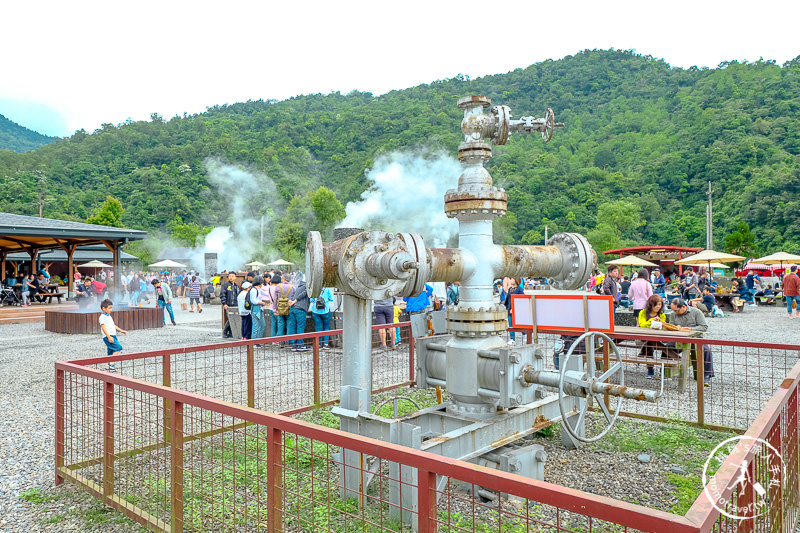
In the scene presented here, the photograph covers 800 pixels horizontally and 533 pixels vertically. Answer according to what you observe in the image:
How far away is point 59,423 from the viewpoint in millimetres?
4641

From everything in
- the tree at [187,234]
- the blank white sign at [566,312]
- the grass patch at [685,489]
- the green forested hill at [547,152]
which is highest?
the green forested hill at [547,152]

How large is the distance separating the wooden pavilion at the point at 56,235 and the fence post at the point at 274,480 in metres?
22.0

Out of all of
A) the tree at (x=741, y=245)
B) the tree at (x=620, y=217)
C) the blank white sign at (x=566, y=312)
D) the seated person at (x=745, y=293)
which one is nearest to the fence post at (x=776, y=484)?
the blank white sign at (x=566, y=312)

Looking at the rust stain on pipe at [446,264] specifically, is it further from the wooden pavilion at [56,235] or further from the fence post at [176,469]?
the wooden pavilion at [56,235]

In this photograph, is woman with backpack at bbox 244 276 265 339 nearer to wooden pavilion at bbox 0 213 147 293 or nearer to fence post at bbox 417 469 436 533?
fence post at bbox 417 469 436 533

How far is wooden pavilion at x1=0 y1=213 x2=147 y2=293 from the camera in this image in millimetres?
Result: 20766

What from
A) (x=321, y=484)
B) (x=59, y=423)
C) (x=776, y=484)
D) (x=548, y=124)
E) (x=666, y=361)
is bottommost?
(x=321, y=484)

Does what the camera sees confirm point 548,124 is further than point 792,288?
No

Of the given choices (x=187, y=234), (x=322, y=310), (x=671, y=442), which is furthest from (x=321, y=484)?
(x=187, y=234)

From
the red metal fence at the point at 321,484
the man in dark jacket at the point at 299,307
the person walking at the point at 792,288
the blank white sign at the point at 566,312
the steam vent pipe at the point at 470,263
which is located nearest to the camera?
the red metal fence at the point at 321,484

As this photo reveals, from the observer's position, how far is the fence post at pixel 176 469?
3529mm

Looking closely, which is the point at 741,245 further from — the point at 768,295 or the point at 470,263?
the point at 470,263

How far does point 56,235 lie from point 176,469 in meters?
21.7

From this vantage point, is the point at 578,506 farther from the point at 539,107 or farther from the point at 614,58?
the point at 614,58
